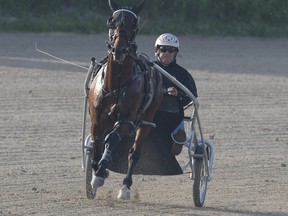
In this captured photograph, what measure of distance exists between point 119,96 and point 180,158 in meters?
2.95

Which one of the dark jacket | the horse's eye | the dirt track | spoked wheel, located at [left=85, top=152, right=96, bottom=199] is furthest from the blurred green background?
the horse's eye

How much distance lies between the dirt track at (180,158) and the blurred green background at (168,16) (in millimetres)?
781

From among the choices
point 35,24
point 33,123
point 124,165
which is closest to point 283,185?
point 124,165

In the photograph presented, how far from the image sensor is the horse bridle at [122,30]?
284 inches

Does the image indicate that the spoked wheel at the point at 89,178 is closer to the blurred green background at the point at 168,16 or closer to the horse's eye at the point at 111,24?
the horse's eye at the point at 111,24

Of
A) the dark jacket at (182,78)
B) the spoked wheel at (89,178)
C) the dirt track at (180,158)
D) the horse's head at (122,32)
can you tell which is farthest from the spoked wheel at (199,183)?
the horse's head at (122,32)

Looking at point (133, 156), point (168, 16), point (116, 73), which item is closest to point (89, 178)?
point (133, 156)

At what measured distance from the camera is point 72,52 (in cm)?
1836

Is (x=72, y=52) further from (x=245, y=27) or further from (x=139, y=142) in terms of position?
(x=139, y=142)

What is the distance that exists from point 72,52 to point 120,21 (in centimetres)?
1108

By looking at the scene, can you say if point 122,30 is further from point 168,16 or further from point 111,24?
point 168,16

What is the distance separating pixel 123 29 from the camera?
7281 mm

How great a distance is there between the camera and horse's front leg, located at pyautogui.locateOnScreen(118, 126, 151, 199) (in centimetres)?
755

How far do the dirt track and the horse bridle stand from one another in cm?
124
